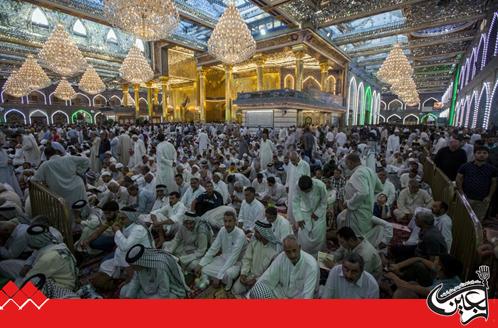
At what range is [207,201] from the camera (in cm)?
357

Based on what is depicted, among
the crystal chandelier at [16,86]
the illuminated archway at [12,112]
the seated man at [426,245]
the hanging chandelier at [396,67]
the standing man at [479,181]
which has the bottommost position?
the seated man at [426,245]

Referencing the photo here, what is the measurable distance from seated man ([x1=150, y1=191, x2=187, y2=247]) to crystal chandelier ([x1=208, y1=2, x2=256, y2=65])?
7147 mm

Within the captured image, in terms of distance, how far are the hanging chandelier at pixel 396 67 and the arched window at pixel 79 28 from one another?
2225 centimetres

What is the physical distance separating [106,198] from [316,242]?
125 inches

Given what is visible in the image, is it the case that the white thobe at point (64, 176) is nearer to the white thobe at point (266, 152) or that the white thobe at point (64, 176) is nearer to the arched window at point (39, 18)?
the white thobe at point (266, 152)

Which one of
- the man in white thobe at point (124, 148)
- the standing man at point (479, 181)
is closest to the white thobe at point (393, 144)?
the standing man at point (479, 181)

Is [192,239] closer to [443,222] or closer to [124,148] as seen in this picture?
[443,222]

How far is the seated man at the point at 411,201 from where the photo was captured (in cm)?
389

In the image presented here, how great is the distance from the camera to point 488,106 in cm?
941

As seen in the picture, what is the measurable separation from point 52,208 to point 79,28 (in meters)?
23.3

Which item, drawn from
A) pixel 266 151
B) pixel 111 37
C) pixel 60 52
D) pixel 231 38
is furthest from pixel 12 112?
pixel 266 151

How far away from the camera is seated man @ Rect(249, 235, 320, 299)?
6.51 ft

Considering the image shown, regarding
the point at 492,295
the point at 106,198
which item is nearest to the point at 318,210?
the point at 492,295

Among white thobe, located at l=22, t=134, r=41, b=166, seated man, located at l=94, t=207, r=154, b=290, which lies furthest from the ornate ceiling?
seated man, located at l=94, t=207, r=154, b=290
